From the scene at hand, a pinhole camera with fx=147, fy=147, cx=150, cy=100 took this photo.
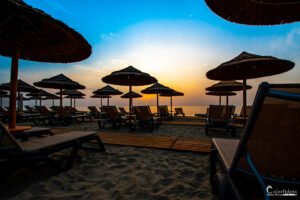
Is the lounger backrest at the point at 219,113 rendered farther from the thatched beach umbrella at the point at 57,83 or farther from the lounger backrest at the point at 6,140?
the thatched beach umbrella at the point at 57,83

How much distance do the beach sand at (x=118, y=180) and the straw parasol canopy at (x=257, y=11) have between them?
9.63 feet

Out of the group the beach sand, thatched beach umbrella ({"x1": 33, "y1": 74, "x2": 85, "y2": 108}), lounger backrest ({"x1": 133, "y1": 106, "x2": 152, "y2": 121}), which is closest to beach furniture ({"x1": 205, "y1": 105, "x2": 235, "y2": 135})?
lounger backrest ({"x1": 133, "y1": 106, "x2": 152, "y2": 121})

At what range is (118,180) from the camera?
234 centimetres

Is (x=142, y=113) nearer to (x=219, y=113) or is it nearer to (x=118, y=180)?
(x=219, y=113)

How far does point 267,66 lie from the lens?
17.2 feet

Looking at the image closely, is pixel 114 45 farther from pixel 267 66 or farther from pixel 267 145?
pixel 267 145

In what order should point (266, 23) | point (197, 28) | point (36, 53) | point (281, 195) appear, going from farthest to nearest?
point (197, 28)
point (36, 53)
point (266, 23)
point (281, 195)

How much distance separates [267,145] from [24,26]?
14.3 feet

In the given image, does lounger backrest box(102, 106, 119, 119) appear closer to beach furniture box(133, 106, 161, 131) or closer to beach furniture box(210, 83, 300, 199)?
beach furniture box(133, 106, 161, 131)

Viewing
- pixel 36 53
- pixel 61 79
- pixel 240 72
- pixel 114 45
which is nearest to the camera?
pixel 36 53

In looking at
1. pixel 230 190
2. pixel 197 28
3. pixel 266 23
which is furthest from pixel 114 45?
pixel 230 190

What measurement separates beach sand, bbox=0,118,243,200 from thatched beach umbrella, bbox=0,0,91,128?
1472 mm

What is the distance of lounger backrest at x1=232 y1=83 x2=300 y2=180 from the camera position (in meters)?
0.87

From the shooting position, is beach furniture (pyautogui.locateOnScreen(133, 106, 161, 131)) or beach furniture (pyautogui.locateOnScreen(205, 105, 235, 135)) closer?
beach furniture (pyautogui.locateOnScreen(205, 105, 235, 135))
